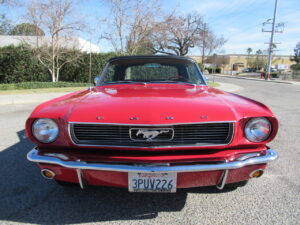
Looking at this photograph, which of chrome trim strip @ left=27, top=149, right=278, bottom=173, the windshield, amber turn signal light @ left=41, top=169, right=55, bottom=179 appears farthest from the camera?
the windshield

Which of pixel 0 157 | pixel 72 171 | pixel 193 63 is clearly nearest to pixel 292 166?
pixel 193 63

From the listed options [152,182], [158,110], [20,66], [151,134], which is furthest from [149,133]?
[20,66]

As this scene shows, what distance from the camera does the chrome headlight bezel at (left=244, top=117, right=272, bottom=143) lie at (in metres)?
1.91

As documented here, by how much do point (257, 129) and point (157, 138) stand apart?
0.89 m

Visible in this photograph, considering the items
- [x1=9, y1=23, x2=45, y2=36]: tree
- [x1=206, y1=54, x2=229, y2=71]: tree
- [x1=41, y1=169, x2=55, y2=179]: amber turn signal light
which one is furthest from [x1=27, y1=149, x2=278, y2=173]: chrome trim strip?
[x1=206, y1=54, x2=229, y2=71]: tree

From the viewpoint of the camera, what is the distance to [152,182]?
5.83 ft

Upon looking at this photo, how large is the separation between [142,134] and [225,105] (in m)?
0.80

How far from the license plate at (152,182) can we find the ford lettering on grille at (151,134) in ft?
0.92

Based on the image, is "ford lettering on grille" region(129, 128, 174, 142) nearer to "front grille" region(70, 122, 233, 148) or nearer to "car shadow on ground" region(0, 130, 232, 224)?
"front grille" region(70, 122, 233, 148)

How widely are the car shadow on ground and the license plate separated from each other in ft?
1.46

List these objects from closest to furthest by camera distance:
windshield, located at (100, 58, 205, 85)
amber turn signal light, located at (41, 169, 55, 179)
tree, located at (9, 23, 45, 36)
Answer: amber turn signal light, located at (41, 169, 55, 179) < windshield, located at (100, 58, 205, 85) < tree, located at (9, 23, 45, 36)

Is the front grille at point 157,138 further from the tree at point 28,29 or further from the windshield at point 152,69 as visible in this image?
the tree at point 28,29

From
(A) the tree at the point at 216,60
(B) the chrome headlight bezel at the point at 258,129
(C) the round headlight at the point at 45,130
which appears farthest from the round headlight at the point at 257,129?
(A) the tree at the point at 216,60

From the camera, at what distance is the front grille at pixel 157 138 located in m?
1.81
